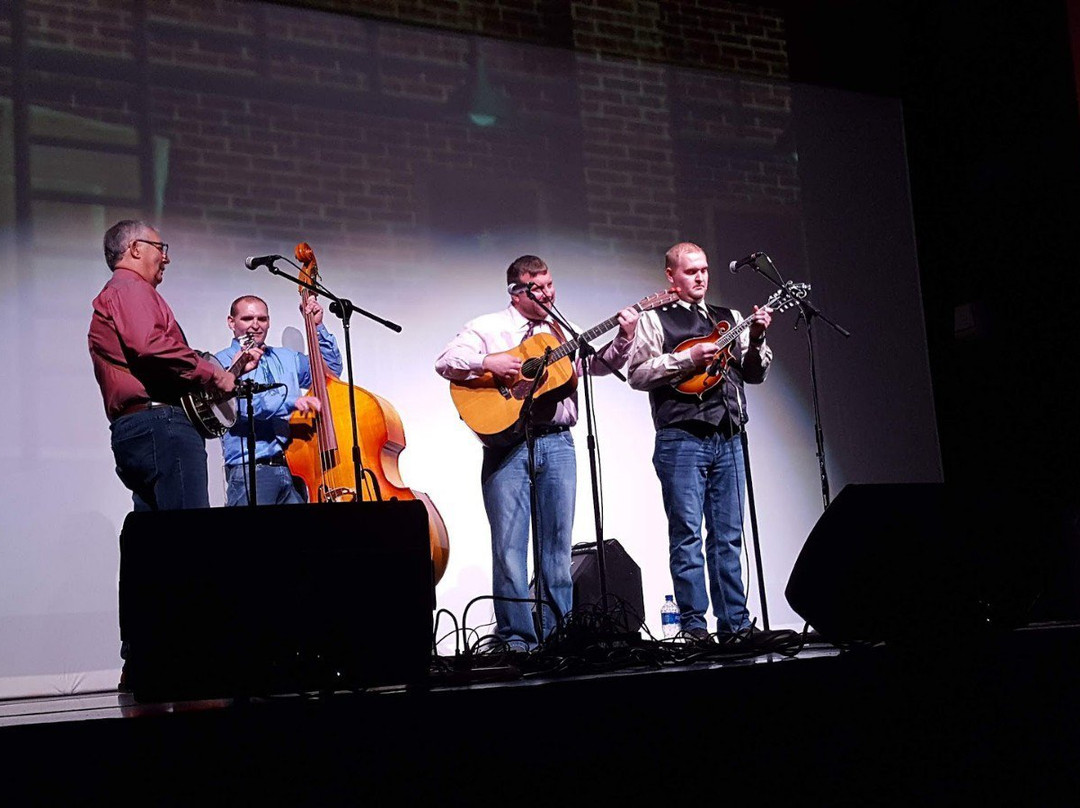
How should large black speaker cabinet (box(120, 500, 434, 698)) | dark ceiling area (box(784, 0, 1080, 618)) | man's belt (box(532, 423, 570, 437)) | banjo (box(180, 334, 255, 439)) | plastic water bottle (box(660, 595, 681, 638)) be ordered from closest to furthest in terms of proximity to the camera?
large black speaker cabinet (box(120, 500, 434, 698)), banjo (box(180, 334, 255, 439)), man's belt (box(532, 423, 570, 437)), dark ceiling area (box(784, 0, 1080, 618)), plastic water bottle (box(660, 595, 681, 638))

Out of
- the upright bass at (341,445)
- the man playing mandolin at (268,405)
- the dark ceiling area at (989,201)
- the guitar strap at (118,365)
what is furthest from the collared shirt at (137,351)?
the dark ceiling area at (989,201)

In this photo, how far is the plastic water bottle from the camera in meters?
5.27

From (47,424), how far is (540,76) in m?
2.73

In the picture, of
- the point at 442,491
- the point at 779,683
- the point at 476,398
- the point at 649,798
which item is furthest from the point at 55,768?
the point at 442,491

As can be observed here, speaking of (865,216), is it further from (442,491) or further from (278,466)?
(278,466)

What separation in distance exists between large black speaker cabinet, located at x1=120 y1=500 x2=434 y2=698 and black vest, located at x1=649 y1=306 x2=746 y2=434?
2.43 meters

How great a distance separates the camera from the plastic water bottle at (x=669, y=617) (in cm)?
527

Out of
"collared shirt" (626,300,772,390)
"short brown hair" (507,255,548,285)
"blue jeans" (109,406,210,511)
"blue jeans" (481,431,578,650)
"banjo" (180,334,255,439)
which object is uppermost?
"short brown hair" (507,255,548,285)

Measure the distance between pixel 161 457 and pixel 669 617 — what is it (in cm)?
241

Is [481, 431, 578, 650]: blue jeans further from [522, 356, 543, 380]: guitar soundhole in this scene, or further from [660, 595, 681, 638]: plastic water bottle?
[660, 595, 681, 638]: plastic water bottle

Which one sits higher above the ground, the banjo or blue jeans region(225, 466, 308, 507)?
the banjo

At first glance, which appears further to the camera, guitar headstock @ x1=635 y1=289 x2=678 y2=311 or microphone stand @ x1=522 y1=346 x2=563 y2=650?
guitar headstock @ x1=635 y1=289 x2=678 y2=311

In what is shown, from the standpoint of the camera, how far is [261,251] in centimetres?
507

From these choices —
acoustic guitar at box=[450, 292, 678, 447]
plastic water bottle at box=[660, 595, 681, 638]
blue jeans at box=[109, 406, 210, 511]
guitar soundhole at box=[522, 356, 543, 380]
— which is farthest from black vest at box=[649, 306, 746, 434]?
blue jeans at box=[109, 406, 210, 511]
